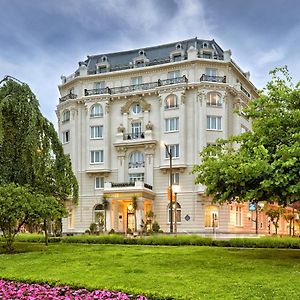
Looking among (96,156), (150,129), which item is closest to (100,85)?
(96,156)

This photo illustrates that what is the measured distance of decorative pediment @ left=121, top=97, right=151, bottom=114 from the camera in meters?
53.8

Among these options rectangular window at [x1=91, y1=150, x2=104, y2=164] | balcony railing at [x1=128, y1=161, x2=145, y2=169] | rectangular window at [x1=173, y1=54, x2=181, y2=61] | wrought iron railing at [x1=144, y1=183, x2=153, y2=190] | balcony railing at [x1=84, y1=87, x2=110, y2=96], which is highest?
rectangular window at [x1=173, y1=54, x2=181, y2=61]

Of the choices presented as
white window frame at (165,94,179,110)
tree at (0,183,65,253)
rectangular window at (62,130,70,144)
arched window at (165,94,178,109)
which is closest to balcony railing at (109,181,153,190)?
white window frame at (165,94,179,110)

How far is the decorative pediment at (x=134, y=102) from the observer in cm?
5381

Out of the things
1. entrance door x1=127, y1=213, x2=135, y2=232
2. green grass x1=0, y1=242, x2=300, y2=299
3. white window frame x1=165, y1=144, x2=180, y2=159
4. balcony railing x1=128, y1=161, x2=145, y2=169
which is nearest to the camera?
green grass x1=0, y1=242, x2=300, y2=299

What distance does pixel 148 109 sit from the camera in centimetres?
5381

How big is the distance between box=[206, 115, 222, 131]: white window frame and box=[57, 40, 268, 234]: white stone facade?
105 mm

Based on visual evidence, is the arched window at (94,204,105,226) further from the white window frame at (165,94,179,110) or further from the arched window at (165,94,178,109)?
the arched window at (165,94,178,109)

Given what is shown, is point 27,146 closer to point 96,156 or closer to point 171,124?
point 171,124

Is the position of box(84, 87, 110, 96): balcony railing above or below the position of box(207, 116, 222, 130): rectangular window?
above

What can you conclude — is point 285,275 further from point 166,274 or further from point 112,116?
point 112,116

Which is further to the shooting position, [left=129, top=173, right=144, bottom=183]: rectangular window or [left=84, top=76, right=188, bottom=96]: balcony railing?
[left=129, top=173, right=144, bottom=183]: rectangular window

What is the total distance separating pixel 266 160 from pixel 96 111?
42.1 meters

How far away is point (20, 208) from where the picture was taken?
2053cm
